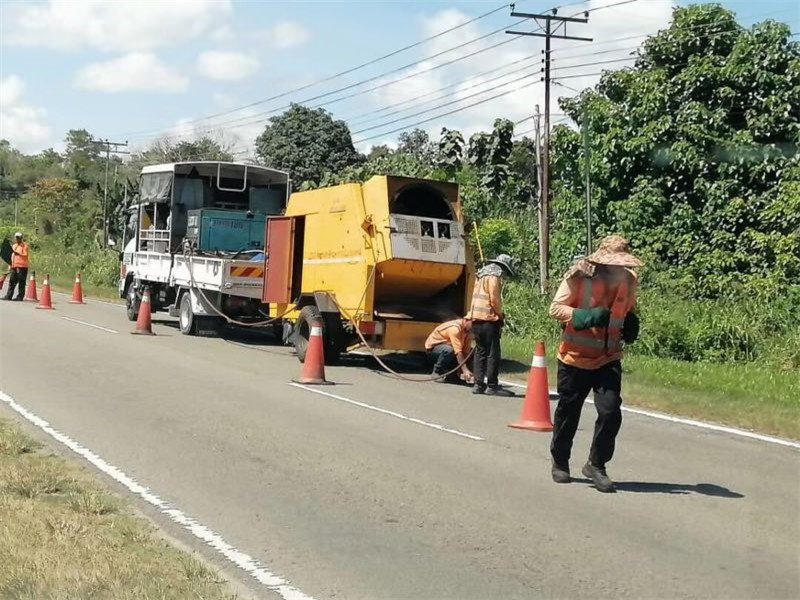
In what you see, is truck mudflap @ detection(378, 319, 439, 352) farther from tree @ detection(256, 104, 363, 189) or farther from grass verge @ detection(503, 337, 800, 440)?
tree @ detection(256, 104, 363, 189)

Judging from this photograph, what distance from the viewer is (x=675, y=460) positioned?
9734 millimetres

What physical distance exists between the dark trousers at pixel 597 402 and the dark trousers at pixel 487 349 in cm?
547

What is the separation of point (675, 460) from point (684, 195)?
1648 cm

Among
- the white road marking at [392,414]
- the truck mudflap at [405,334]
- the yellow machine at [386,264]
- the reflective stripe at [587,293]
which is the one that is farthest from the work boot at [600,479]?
the truck mudflap at [405,334]

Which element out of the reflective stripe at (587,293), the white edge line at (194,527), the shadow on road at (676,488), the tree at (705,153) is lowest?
the white edge line at (194,527)

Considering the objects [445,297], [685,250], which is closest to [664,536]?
[445,297]

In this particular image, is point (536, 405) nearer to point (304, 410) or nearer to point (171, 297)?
point (304, 410)

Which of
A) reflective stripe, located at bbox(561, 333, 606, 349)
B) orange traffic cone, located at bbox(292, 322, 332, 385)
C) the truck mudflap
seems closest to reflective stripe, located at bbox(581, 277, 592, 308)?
reflective stripe, located at bbox(561, 333, 606, 349)

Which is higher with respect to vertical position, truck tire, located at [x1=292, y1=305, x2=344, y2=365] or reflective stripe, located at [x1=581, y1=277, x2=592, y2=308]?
reflective stripe, located at [x1=581, y1=277, x2=592, y2=308]

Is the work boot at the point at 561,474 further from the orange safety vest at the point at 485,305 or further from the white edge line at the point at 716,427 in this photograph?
the orange safety vest at the point at 485,305

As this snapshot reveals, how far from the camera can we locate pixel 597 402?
816cm

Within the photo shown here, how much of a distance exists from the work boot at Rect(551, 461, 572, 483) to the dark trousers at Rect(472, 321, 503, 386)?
17.6 feet

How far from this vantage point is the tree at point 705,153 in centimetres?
2327

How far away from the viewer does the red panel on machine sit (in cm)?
1864
